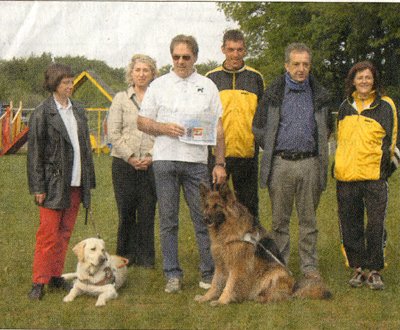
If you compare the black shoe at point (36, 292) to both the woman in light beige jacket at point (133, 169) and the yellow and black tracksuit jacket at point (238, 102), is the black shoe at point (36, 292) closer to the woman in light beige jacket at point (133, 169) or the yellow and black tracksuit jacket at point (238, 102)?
Answer: the woman in light beige jacket at point (133, 169)

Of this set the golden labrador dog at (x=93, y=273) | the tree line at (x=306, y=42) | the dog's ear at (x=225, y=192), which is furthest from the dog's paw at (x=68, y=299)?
the tree line at (x=306, y=42)

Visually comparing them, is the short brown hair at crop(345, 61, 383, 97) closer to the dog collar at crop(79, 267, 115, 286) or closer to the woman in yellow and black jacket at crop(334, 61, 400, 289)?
the woman in yellow and black jacket at crop(334, 61, 400, 289)

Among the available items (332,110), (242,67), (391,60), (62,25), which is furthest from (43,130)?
(391,60)

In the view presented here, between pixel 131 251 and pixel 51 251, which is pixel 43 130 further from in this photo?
pixel 131 251

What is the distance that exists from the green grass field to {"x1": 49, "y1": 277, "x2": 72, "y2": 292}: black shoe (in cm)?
8

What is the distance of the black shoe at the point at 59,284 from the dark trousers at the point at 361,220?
1931 mm

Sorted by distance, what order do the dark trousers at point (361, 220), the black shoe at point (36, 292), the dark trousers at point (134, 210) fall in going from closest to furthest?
the black shoe at point (36, 292) → the dark trousers at point (361, 220) → the dark trousers at point (134, 210)

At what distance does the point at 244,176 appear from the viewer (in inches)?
214

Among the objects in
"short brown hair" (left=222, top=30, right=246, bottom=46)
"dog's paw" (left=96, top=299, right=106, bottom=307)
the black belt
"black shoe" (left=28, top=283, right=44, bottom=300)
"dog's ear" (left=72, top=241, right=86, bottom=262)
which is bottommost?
"dog's paw" (left=96, top=299, right=106, bottom=307)

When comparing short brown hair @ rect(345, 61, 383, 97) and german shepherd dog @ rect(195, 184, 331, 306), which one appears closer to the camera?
german shepherd dog @ rect(195, 184, 331, 306)

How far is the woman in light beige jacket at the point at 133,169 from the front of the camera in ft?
17.9

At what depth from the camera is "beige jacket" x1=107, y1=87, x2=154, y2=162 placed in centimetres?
549

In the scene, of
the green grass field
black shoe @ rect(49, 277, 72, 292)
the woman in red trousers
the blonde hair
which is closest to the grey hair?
the blonde hair

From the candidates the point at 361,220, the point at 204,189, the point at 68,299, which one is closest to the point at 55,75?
the point at 204,189
